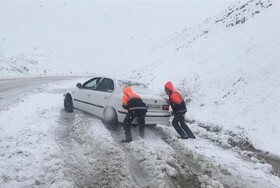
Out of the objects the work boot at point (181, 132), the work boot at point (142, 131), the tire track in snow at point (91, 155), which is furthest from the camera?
the work boot at point (181, 132)

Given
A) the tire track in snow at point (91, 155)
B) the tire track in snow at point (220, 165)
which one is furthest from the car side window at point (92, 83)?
the tire track in snow at point (220, 165)

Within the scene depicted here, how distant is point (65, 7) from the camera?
2253 inches

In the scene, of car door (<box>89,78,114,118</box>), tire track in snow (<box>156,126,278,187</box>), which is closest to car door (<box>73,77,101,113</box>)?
car door (<box>89,78,114,118</box>)

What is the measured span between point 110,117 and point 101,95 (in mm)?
951

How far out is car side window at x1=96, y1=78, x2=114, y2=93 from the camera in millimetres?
10566

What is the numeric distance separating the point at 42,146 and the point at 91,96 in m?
3.61

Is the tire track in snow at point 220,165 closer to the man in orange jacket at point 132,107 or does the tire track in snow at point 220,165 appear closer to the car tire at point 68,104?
the man in orange jacket at point 132,107

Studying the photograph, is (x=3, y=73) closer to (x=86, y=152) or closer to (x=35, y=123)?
(x=35, y=123)

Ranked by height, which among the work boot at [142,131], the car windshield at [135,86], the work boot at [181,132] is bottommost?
the work boot at [181,132]

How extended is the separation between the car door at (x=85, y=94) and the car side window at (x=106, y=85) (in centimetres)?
29

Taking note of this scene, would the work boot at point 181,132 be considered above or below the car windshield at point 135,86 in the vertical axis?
below

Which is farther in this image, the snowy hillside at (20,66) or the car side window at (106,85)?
the snowy hillside at (20,66)

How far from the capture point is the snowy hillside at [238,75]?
10445mm

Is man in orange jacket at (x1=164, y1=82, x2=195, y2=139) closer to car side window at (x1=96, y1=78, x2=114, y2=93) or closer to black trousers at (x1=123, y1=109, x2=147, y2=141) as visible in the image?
black trousers at (x1=123, y1=109, x2=147, y2=141)
